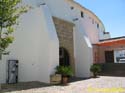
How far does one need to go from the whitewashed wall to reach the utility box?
0.52 meters

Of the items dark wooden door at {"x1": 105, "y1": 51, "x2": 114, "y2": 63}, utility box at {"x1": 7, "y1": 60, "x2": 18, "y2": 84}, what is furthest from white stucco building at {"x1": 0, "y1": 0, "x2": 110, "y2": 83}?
dark wooden door at {"x1": 105, "y1": 51, "x2": 114, "y2": 63}

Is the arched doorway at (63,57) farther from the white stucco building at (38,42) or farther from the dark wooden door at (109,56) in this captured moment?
the dark wooden door at (109,56)

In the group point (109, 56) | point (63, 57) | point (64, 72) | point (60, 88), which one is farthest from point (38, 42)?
point (109, 56)

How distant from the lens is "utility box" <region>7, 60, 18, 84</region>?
13992mm

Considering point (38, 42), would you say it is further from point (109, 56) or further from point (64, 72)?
point (109, 56)

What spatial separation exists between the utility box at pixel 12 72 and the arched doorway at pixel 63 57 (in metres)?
5.97

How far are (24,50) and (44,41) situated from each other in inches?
61.5

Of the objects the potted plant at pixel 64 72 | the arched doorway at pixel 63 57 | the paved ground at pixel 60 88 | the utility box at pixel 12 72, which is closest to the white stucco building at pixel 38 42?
the arched doorway at pixel 63 57

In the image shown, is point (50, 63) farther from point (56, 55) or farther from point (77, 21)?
point (77, 21)

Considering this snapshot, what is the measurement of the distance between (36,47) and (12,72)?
268cm

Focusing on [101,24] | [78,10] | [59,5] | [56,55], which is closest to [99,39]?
[101,24]

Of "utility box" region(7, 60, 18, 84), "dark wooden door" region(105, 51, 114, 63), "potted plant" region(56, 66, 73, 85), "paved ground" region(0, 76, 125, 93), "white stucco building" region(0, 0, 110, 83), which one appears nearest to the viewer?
"paved ground" region(0, 76, 125, 93)

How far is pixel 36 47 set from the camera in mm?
15781

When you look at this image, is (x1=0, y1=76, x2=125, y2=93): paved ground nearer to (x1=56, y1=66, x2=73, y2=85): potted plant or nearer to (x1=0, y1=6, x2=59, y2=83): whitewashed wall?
(x1=56, y1=66, x2=73, y2=85): potted plant
